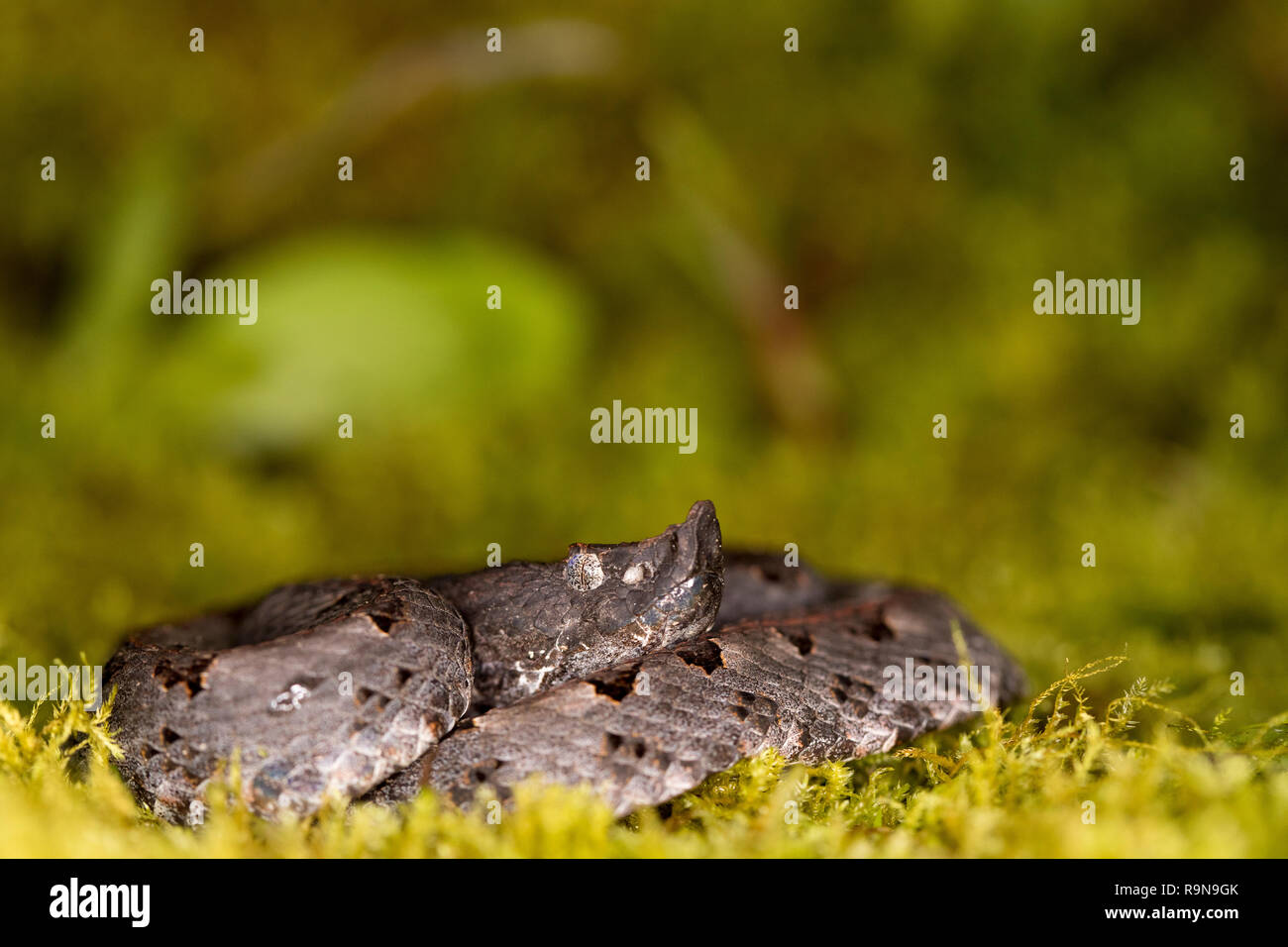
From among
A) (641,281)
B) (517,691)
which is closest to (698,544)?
(517,691)

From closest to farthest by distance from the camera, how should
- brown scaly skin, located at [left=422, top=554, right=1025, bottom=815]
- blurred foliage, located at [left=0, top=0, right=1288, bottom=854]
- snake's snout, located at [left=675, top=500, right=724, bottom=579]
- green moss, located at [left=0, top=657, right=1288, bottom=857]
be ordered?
green moss, located at [left=0, top=657, right=1288, bottom=857]
brown scaly skin, located at [left=422, top=554, right=1025, bottom=815]
snake's snout, located at [left=675, top=500, right=724, bottom=579]
blurred foliage, located at [left=0, top=0, right=1288, bottom=854]

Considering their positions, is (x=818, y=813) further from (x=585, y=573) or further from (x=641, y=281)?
(x=641, y=281)

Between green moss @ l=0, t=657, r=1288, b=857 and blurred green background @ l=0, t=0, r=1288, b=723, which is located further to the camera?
blurred green background @ l=0, t=0, r=1288, b=723

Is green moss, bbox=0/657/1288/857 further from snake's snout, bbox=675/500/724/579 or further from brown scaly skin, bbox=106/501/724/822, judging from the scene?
snake's snout, bbox=675/500/724/579

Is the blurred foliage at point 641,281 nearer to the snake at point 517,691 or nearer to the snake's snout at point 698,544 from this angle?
the snake at point 517,691

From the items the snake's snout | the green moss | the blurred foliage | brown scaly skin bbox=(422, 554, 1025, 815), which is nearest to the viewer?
the green moss

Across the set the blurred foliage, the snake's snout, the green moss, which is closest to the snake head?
the snake's snout

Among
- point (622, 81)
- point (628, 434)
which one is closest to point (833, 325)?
point (628, 434)
